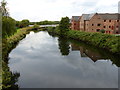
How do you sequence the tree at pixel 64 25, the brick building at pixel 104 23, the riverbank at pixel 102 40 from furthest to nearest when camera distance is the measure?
the tree at pixel 64 25 → the brick building at pixel 104 23 → the riverbank at pixel 102 40

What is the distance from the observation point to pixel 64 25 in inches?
2778

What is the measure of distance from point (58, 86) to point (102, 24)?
164 ft

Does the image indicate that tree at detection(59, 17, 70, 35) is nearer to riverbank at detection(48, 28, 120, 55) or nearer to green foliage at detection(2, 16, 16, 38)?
riverbank at detection(48, 28, 120, 55)

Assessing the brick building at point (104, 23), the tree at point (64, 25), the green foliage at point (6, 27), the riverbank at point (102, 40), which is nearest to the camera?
the green foliage at point (6, 27)

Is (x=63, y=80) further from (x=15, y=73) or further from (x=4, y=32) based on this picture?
(x=4, y=32)

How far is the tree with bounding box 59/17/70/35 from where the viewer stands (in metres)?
69.9

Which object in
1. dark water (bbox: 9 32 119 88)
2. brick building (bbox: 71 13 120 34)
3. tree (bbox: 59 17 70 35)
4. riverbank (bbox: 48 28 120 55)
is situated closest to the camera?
dark water (bbox: 9 32 119 88)

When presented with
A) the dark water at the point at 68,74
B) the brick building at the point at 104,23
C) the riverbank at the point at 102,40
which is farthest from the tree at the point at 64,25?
the dark water at the point at 68,74

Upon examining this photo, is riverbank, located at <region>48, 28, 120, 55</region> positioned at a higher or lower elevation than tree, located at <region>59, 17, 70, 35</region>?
lower

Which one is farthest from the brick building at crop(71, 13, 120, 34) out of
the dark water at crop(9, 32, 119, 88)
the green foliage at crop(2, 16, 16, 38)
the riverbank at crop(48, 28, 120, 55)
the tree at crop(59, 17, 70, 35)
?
the green foliage at crop(2, 16, 16, 38)

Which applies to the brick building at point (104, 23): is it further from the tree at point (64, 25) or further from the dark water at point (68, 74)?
the dark water at point (68, 74)

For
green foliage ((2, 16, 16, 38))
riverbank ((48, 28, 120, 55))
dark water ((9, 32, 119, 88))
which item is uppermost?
green foliage ((2, 16, 16, 38))

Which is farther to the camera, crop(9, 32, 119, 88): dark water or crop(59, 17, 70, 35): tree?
crop(59, 17, 70, 35): tree

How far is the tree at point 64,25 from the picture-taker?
69.9 meters
